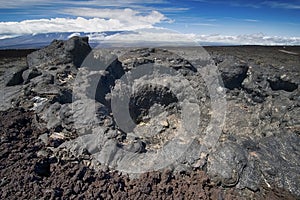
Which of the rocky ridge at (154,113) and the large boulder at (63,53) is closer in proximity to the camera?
the rocky ridge at (154,113)

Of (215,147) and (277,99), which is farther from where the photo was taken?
(277,99)

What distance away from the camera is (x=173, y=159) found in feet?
21.8

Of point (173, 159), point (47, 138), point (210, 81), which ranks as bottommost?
point (173, 159)

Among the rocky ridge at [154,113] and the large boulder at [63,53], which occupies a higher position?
the large boulder at [63,53]

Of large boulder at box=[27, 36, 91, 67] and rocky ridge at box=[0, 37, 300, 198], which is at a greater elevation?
large boulder at box=[27, 36, 91, 67]

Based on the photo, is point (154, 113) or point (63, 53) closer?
point (63, 53)

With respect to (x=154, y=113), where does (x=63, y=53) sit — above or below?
above

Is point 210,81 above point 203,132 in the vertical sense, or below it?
above

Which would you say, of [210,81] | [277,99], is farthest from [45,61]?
[277,99]

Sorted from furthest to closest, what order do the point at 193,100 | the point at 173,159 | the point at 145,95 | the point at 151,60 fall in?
the point at 151,60 < the point at 145,95 < the point at 193,100 < the point at 173,159

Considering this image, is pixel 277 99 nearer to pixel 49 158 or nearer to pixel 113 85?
pixel 113 85

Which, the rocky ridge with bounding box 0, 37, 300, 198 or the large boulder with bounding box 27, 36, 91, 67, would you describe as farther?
the large boulder with bounding box 27, 36, 91, 67

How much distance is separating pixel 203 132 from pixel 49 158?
4.07 m

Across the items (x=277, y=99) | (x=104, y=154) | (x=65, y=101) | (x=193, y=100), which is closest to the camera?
(x=104, y=154)
